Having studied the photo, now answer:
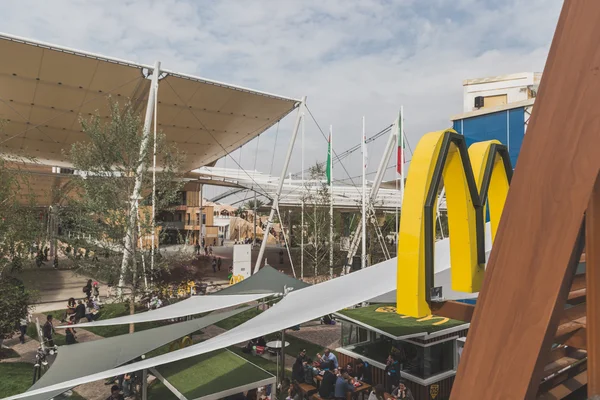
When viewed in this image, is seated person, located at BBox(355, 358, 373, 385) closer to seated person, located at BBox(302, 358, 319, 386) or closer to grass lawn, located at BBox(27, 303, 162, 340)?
seated person, located at BBox(302, 358, 319, 386)

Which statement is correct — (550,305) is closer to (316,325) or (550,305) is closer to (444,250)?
(444,250)

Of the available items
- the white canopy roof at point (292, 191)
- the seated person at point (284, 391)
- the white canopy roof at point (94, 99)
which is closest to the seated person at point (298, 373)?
the seated person at point (284, 391)

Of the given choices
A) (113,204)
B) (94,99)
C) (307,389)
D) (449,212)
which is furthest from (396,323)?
(94,99)

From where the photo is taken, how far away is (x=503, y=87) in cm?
2550

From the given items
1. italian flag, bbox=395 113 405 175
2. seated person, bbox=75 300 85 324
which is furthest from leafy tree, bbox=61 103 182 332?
italian flag, bbox=395 113 405 175

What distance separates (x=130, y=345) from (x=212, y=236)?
5593 cm

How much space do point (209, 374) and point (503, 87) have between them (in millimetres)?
24802

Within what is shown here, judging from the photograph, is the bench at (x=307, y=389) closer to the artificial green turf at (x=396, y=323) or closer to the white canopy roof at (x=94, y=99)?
the artificial green turf at (x=396, y=323)

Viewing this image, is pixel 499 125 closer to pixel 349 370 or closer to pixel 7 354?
pixel 349 370

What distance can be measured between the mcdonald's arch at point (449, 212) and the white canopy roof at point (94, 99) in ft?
48.4

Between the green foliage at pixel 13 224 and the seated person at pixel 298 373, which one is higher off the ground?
the green foliage at pixel 13 224

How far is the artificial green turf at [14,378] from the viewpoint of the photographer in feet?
29.7

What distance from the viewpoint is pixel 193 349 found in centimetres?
569

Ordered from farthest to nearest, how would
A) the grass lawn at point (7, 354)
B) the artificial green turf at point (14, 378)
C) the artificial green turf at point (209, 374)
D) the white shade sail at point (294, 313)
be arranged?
the grass lawn at point (7, 354), the artificial green turf at point (14, 378), the artificial green turf at point (209, 374), the white shade sail at point (294, 313)
